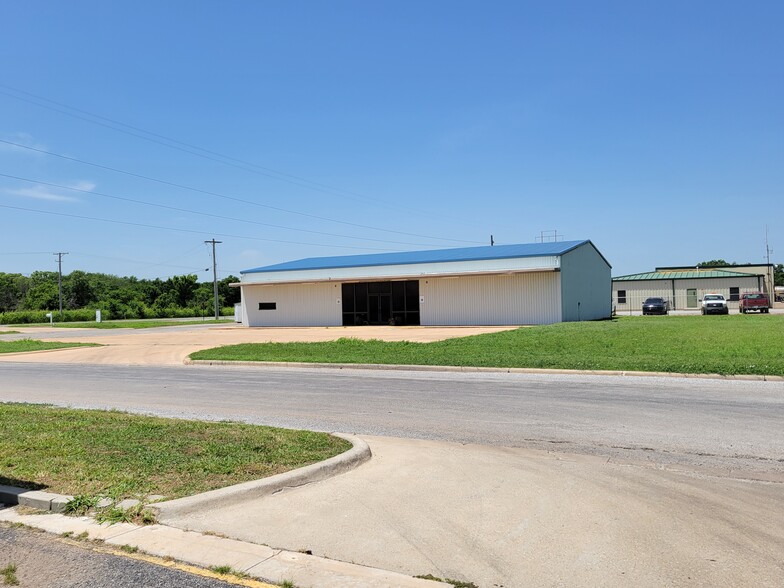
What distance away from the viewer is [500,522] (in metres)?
4.89

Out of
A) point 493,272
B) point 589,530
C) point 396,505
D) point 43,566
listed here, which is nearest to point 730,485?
point 589,530

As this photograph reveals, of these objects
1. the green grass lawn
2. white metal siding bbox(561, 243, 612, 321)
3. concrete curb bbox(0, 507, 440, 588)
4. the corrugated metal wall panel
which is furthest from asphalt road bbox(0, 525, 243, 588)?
the corrugated metal wall panel

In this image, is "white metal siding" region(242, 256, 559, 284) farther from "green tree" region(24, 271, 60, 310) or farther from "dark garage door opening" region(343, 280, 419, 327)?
"green tree" region(24, 271, 60, 310)

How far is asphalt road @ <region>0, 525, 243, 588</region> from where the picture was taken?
3.89 metres

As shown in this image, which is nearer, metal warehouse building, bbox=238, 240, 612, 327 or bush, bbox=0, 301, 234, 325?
metal warehouse building, bbox=238, 240, 612, 327

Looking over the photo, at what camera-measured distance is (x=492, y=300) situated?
124 ft

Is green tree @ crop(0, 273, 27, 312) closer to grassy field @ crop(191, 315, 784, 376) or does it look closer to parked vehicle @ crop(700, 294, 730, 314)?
grassy field @ crop(191, 315, 784, 376)

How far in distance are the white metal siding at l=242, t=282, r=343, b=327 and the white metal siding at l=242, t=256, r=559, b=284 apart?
70 centimetres

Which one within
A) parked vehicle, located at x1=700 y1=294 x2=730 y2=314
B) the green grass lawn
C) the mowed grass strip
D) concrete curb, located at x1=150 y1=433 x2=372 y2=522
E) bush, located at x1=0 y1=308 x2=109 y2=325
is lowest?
→ concrete curb, located at x1=150 y1=433 x2=372 y2=522

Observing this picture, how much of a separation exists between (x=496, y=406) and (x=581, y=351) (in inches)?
348

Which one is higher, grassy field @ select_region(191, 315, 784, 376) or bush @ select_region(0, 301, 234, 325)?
bush @ select_region(0, 301, 234, 325)

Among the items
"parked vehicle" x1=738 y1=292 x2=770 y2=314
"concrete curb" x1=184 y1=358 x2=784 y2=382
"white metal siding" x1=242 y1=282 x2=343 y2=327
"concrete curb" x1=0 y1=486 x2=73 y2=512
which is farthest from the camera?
"parked vehicle" x1=738 y1=292 x2=770 y2=314

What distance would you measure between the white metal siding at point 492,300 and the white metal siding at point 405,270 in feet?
2.25

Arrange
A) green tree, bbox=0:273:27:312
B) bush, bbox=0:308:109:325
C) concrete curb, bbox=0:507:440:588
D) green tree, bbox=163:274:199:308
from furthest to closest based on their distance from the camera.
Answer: green tree, bbox=0:273:27:312
green tree, bbox=163:274:199:308
bush, bbox=0:308:109:325
concrete curb, bbox=0:507:440:588
